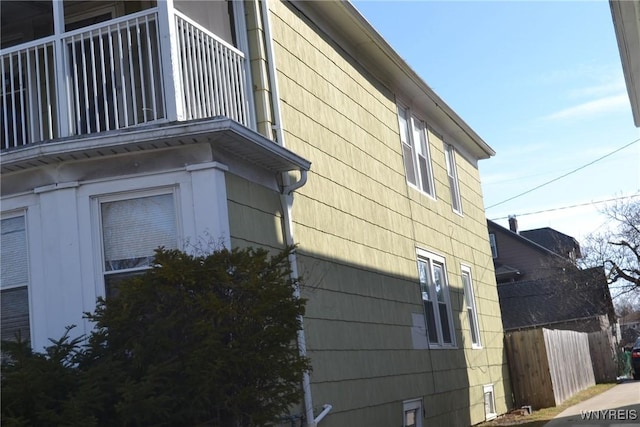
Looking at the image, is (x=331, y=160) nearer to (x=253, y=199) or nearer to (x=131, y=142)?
(x=253, y=199)

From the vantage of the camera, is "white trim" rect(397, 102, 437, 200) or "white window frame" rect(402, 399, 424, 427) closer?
"white window frame" rect(402, 399, 424, 427)

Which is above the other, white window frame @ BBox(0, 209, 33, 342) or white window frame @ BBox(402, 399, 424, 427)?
white window frame @ BBox(0, 209, 33, 342)

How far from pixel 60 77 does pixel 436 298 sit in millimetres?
8354

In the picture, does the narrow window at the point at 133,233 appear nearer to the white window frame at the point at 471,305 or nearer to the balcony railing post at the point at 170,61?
the balcony railing post at the point at 170,61

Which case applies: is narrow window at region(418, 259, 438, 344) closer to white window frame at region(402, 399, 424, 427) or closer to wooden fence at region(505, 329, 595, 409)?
white window frame at region(402, 399, 424, 427)

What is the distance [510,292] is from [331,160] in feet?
117

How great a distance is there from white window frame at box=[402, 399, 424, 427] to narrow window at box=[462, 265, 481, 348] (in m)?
3.93

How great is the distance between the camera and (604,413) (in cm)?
1587

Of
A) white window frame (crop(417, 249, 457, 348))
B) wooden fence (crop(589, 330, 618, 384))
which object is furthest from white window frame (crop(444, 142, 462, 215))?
wooden fence (crop(589, 330, 618, 384))

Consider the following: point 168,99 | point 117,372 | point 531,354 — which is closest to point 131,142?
point 168,99

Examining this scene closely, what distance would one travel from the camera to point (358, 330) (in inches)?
439

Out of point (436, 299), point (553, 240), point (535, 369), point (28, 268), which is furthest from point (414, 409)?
point (553, 240)

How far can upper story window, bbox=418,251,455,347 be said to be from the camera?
47.6 ft

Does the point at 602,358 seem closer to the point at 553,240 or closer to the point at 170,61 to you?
the point at 170,61
